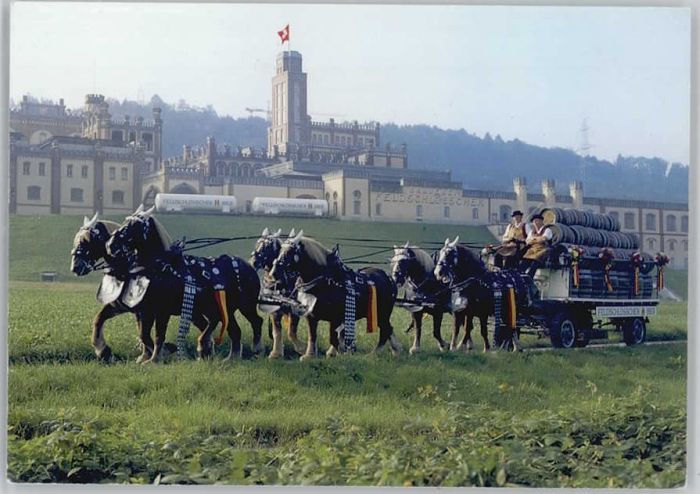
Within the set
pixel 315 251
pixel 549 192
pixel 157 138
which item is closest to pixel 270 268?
pixel 315 251

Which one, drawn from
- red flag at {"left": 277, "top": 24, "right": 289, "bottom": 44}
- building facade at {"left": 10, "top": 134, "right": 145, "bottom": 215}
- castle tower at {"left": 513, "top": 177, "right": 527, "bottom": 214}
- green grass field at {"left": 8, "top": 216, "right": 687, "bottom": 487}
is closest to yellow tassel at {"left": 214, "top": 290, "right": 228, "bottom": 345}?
green grass field at {"left": 8, "top": 216, "right": 687, "bottom": 487}

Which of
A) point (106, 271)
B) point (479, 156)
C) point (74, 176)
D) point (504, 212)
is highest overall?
point (479, 156)

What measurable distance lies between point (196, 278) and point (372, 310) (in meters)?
1.82

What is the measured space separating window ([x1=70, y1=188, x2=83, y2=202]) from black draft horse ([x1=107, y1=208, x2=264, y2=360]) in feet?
2.96

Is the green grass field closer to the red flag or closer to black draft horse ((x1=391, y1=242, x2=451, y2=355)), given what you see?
black draft horse ((x1=391, y1=242, x2=451, y2=355))

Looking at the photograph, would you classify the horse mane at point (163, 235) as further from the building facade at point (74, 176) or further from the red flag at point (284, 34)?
the red flag at point (284, 34)

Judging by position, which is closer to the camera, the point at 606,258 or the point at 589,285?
the point at 606,258

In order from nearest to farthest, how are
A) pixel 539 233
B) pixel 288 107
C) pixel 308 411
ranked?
1. pixel 308 411
2. pixel 288 107
3. pixel 539 233

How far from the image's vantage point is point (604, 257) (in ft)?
39.1

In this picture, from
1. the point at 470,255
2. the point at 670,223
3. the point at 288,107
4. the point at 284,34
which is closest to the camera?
the point at 284,34

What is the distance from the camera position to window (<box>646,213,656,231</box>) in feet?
35.7

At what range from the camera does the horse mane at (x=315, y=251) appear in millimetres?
10531

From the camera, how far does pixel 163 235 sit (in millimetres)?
9961

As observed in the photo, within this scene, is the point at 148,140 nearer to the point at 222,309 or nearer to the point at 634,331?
the point at 222,309
